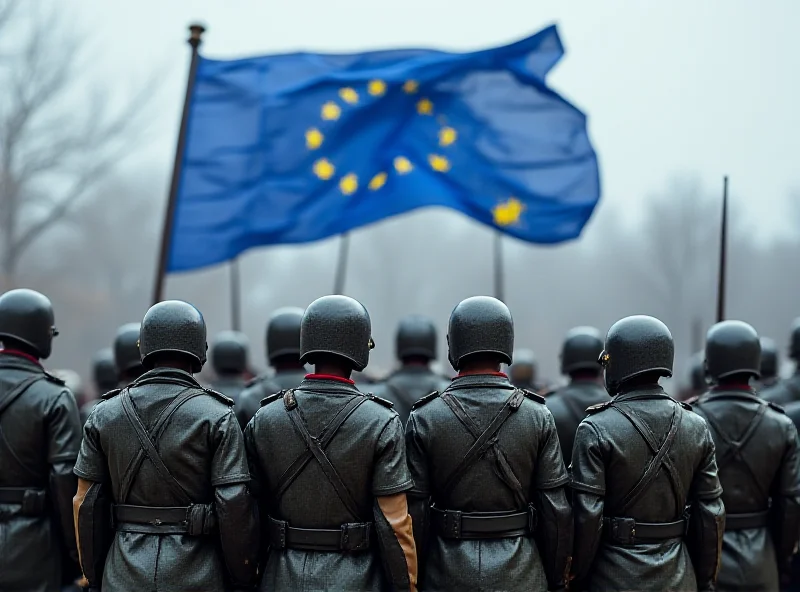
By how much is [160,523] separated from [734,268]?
2164 inches

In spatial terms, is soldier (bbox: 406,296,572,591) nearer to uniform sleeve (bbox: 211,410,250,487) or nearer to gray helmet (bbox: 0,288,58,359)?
uniform sleeve (bbox: 211,410,250,487)

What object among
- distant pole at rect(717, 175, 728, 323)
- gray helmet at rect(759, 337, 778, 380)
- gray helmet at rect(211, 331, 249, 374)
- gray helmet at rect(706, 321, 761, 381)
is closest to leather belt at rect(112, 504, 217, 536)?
gray helmet at rect(706, 321, 761, 381)

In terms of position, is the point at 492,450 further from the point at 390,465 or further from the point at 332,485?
the point at 332,485

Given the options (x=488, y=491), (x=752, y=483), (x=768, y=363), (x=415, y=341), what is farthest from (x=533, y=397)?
(x=768, y=363)

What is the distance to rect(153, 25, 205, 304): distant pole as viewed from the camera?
952 centimetres

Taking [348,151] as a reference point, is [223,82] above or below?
above

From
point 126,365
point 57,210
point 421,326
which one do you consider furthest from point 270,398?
point 57,210

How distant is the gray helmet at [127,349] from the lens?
865 cm

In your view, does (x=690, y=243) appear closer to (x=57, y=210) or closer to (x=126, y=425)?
(x=57, y=210)

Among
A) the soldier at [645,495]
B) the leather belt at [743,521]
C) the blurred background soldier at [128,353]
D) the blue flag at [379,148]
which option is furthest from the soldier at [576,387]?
the blurred background soldier at [128,353]

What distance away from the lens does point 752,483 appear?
6.97 metres

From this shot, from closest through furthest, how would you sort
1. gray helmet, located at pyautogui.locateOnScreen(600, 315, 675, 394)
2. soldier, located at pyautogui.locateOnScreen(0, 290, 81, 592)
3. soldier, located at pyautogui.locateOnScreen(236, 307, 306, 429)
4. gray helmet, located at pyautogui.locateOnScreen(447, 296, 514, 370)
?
gray helmet, located at pyautogui.locateOnScreen(447, 296, 514, 370) → gray helmet, located at pyautogui.locateOnScreen(600, 315, 675, 394) → soldier, located at pyautogui.locateOnScreen(0, 290, 81, 592) → soldier, located at pyautogui.locateOnScreen(236, 307, 306, 429)

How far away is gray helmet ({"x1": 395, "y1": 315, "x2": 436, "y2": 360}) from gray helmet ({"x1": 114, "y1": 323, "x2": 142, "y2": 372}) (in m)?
3.09

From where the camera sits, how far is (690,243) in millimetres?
55188
